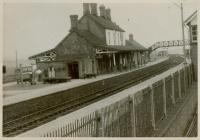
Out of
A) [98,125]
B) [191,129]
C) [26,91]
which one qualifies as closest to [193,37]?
[26,91]

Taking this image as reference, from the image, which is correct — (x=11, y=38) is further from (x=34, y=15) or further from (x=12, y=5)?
(x=34, y=15)

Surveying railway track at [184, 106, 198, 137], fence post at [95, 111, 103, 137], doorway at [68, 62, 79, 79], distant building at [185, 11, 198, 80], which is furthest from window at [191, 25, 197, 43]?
doorway at [68, 62, 79, 79]

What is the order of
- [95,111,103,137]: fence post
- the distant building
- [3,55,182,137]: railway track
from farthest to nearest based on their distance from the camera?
the distant building, [3,55,182,137]: railway track, [95,111,103,137]: fence post

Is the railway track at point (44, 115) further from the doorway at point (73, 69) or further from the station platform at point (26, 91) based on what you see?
the doorway at point (73, 69)

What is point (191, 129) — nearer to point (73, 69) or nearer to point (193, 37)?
point (193, 37)

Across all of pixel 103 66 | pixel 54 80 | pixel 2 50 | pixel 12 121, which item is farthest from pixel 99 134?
pixel 103 66

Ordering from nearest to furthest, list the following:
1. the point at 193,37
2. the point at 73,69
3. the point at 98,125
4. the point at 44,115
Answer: the point at 98,125, the point at 44,115, the point at 193,37, the point at 73,69

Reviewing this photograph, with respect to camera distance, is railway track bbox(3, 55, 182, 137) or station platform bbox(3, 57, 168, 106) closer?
railway track bbox(3, 55, 182, 137)

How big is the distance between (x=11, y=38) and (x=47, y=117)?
4647 mm

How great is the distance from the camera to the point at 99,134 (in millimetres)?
6426

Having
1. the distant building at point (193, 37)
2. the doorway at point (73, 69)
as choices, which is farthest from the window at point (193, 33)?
the doorway at point (73, 69)

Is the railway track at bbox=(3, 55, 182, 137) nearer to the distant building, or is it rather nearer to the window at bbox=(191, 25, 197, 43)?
the distant building

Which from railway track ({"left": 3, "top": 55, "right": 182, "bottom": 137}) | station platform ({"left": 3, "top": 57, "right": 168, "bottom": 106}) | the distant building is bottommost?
railway track ({"left": 3, "top": 55, "right": 182, "bottom": 137})

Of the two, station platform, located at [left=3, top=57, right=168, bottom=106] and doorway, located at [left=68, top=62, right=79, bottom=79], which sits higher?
doorway, located at [left=68, top=62, right=79, bottom=79]
